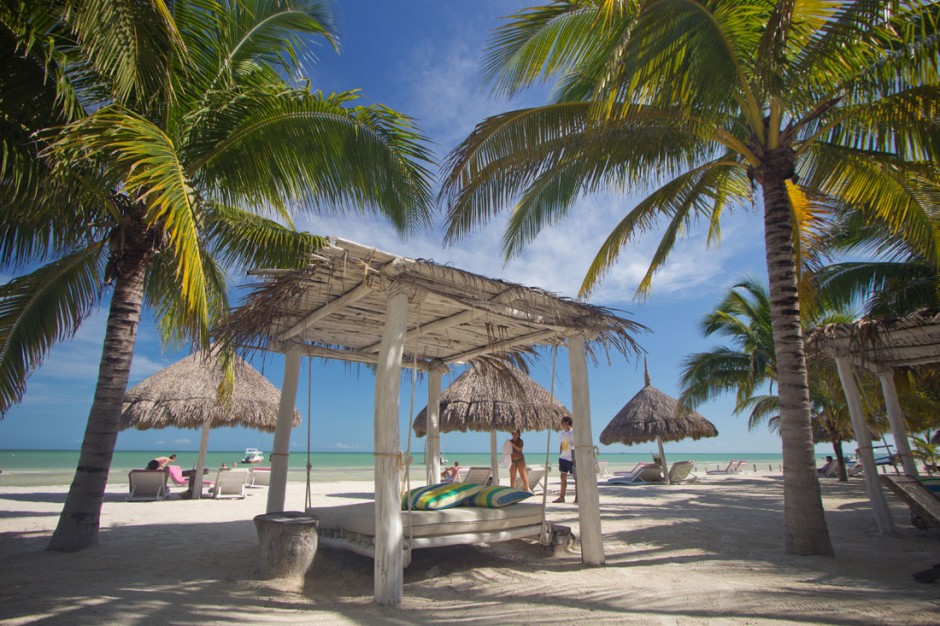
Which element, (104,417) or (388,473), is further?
(104,417)

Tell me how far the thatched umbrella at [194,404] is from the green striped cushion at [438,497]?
7.10 m

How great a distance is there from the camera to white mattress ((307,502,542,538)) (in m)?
4.54

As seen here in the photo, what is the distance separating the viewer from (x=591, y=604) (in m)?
3.73

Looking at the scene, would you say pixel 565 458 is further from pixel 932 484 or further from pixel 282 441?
pixel 282 441

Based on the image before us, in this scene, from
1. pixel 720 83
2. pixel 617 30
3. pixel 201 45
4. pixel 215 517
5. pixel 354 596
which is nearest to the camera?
pixel 354 596

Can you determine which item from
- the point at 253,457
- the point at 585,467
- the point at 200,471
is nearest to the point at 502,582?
the point at 585,467

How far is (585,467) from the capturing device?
5.14 m

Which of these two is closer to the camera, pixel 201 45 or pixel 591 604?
pixel 591 604

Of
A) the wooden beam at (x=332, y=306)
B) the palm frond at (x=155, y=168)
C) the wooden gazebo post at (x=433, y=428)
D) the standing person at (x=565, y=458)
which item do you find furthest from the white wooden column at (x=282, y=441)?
the standing person at (x=565, y=458)

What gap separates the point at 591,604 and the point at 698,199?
17.1ft

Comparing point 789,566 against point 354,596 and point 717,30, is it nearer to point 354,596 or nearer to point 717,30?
point 354,596

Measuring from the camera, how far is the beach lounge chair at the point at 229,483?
37.7 feet

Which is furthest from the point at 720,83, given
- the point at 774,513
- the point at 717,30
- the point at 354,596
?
the point at 774,513

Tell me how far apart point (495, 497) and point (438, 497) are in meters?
0.57
